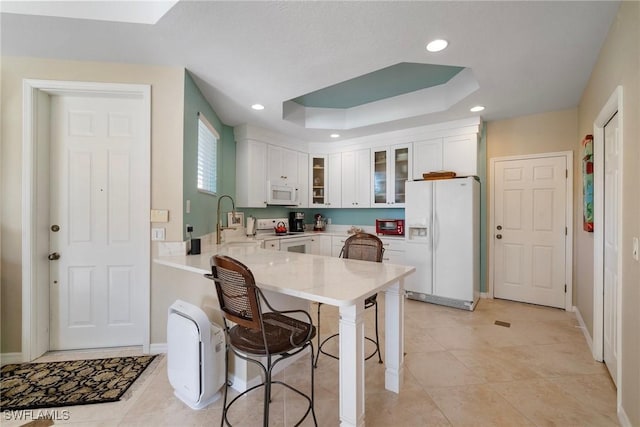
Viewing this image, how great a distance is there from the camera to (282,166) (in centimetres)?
455

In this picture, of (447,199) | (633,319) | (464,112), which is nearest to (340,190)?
(447,199)

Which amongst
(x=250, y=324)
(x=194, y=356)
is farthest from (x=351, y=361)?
(x=194, y=356)

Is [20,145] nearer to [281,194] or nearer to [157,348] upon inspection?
[157,348]

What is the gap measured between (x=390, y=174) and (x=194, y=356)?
359 centimetres

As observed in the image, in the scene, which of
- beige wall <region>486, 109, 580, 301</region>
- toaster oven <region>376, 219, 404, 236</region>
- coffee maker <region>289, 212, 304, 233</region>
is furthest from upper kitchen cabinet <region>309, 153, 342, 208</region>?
beige wall <region>486, 109, 580, 301</region>

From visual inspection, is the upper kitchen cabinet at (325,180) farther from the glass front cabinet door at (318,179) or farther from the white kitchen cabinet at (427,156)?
the white kitchen cabinet at (427,156)

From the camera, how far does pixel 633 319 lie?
1.51 metres

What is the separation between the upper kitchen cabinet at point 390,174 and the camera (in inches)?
166

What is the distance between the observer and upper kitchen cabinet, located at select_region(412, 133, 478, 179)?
3662 millimetres

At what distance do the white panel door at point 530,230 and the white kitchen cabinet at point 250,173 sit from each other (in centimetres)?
340

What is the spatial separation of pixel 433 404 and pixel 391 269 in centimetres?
91

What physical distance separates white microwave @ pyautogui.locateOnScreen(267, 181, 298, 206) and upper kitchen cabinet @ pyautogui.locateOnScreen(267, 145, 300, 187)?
0.07 metres

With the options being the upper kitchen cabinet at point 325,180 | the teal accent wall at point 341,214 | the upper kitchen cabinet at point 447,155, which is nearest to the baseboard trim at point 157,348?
the teal accent wall at point 341,214

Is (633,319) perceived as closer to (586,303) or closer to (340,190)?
(586,303)
